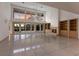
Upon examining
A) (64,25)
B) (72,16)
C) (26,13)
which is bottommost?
(64,25)

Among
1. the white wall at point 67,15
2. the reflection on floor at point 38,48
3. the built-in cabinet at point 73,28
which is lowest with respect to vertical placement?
the reflection on floor at point 38,48

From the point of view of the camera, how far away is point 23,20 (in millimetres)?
19328

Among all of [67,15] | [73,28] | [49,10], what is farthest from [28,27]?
[73,28]

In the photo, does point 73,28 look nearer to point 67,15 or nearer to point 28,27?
point 67,15

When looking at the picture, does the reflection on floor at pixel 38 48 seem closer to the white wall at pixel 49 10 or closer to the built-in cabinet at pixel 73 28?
the built-in cabinet at pixel 73 28

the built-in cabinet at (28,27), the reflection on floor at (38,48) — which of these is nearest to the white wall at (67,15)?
the reflection on floor at (38,48)

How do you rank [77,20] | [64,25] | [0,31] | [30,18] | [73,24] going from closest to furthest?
1. [0,31]
2. [77,20]
3. [73,24]
4. [64,25]
5. [30,18]

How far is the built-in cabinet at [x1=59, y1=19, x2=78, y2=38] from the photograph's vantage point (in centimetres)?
1179

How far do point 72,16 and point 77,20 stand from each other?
0.88 m

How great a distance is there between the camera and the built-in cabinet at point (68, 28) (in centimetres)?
1179

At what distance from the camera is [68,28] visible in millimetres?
12836

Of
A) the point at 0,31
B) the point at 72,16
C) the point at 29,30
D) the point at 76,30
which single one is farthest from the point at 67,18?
the point at 29,30

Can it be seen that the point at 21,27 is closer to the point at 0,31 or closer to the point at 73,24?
the point at 73,24

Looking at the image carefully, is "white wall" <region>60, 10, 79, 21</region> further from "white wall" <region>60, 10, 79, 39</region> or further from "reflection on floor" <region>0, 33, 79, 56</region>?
"reflection on floor" <region>0, 33, 79, 56</region>
